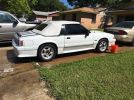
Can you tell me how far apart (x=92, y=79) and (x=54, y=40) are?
7.88 feet

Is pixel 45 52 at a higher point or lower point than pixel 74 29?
lower

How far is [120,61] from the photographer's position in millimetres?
7605

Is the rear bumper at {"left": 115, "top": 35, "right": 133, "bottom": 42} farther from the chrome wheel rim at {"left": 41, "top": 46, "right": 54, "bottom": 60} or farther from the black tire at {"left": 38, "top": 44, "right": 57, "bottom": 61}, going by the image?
the chrome wheel rim at {"left": 41, "top": 46, "right": 54, "bottom": 60}

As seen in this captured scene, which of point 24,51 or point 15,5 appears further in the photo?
point 15,5

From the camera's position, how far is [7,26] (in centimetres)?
1030

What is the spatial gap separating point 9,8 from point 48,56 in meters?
29.6

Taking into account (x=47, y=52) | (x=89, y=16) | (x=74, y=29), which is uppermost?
(x=89, y=16)

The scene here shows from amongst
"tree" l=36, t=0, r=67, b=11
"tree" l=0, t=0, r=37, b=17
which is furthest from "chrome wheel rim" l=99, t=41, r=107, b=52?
"tree" l=36, t=0, r=67, b=11

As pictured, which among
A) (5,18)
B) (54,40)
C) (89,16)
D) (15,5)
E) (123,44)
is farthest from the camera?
(15,5)

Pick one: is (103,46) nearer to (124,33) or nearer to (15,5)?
(124,33)

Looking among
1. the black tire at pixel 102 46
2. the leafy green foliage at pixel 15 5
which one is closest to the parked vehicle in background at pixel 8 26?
the black tire at pixel 102 46

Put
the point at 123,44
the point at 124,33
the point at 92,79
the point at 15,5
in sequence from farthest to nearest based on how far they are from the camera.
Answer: the point at 15,5
the point at 123,44
the point at 124,33
the point at 92,79

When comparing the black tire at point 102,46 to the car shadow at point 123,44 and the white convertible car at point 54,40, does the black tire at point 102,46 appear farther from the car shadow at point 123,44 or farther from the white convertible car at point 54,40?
the car shadow at point 123,44

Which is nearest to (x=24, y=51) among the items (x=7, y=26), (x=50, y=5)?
(x=7, y=26)
